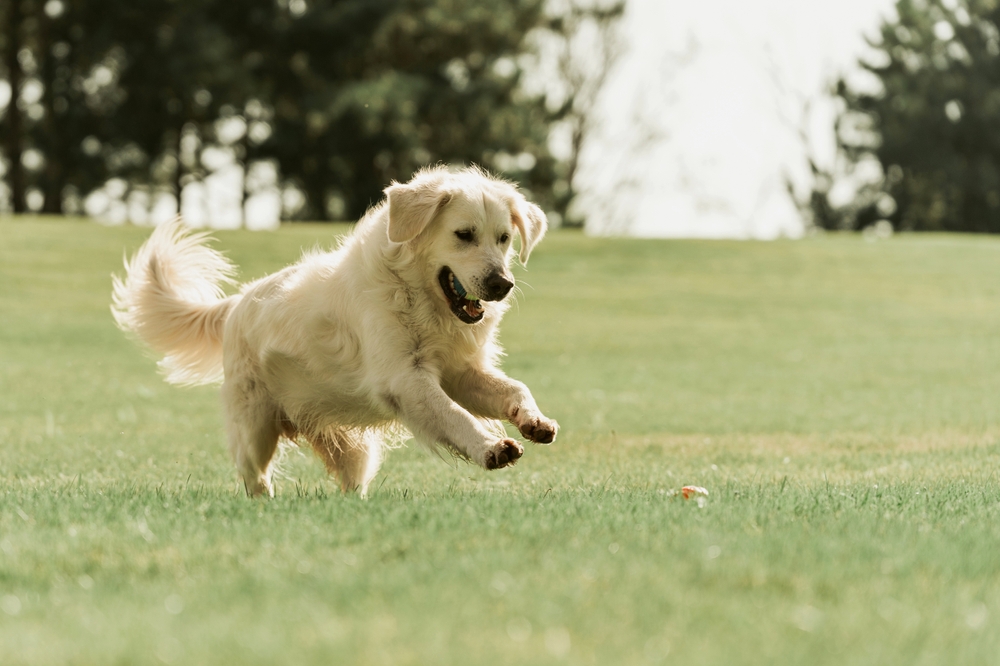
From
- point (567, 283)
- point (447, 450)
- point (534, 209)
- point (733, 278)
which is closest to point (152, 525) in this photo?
point (447, 450)

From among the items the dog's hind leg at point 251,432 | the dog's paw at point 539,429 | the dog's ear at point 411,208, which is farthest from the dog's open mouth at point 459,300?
the dog's hind leg at point 251,432

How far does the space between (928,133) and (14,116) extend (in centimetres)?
3423

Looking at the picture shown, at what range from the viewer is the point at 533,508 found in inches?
184

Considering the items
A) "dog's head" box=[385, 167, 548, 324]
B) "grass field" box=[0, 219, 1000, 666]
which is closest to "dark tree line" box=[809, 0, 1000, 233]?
"grass field" box=[0, 219, 1000, 666]

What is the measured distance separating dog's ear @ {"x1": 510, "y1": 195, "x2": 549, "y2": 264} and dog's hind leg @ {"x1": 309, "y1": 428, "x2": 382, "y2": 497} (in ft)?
4.57

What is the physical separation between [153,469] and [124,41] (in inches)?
1138

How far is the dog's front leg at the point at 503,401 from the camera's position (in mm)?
5277

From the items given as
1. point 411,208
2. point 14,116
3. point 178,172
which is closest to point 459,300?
point 411,208

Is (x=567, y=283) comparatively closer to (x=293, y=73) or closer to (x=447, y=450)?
(x=293, y=73)

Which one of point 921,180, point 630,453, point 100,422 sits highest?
point 630,453

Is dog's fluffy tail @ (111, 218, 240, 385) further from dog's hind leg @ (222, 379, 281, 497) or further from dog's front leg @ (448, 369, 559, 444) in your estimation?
dog's front leg @ (448, 369, 559, 444)

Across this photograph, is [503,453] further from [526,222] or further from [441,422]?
[526,222]

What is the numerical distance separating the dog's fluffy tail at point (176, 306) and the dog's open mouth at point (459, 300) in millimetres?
1976

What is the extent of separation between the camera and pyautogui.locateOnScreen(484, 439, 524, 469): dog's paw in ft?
15.9
